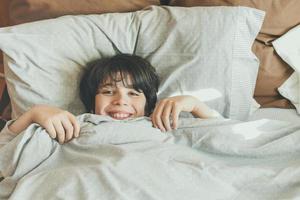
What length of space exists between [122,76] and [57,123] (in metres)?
0.25

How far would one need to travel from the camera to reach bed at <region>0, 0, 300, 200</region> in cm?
97

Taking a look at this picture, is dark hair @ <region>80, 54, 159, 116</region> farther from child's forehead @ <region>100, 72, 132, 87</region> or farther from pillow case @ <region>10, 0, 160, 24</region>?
pillow case @ <region>10, 0, 160, 24</region>

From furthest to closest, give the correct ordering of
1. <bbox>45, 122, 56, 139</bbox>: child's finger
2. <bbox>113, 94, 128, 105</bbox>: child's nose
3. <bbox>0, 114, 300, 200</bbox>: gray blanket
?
<bbox>113, 94, 128, 105</bbox>: child's nose → <bbox>45, 122, 56, 139</bbox>: child's finger → <bbox>0, 114, 300, 200</bbox>: gray blanket

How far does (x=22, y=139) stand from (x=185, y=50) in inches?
21.3

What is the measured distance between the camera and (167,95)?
4.26 feet

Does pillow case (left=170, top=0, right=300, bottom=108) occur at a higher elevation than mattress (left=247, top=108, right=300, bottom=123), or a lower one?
higher

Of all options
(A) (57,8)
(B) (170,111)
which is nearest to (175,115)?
(B) (170,111)

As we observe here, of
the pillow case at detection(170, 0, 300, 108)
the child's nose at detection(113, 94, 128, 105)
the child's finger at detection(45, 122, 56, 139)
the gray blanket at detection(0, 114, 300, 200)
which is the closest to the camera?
the gray blanket at detection(0, 114, 300, 200)

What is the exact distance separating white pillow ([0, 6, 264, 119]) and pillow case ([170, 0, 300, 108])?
49mm

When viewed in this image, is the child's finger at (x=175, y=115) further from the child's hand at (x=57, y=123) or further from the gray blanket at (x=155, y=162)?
the child's hand at (x=57, y=123)

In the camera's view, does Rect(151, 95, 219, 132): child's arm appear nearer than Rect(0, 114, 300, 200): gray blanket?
No

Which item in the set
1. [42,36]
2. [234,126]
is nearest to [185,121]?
[234,126]

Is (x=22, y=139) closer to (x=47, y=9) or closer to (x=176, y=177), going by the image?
(x=176, y=177)

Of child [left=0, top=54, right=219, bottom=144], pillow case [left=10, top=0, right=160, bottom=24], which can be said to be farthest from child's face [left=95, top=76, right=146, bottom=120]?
pillow case [left=10, top=0, right=160, bottom=24]
